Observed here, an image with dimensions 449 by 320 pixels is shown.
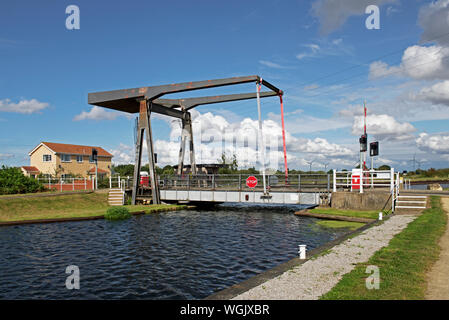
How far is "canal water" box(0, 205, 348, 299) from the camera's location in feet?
27.7

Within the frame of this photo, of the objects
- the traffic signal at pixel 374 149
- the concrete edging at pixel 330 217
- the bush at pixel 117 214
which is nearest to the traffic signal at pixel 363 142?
the traffic signal at pixel 374 149

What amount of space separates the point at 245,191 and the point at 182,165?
31.9 feet

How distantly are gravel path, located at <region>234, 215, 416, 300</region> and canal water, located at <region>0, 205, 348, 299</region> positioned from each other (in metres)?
1.81

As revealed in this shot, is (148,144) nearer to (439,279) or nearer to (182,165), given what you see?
Result: (182,165)

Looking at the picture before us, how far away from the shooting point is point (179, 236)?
1543 centimetres

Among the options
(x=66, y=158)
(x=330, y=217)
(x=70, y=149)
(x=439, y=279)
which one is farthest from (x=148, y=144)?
(x=70, y=149)

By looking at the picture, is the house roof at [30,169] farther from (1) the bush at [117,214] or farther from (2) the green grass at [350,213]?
(2) the green grass at [350,213]

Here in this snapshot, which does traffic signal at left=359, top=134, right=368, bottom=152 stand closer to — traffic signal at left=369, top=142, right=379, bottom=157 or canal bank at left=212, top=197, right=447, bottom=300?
traffic signal at left=369, top=142, right=379, bottom=157

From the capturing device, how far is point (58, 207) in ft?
79.8

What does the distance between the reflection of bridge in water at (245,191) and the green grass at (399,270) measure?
11.8m

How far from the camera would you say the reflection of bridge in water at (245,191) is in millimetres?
23625

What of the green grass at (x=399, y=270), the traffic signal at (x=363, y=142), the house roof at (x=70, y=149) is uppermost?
the house roof at (x=70, y=149)

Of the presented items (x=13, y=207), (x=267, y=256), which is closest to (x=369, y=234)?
(x=267, y=256)
